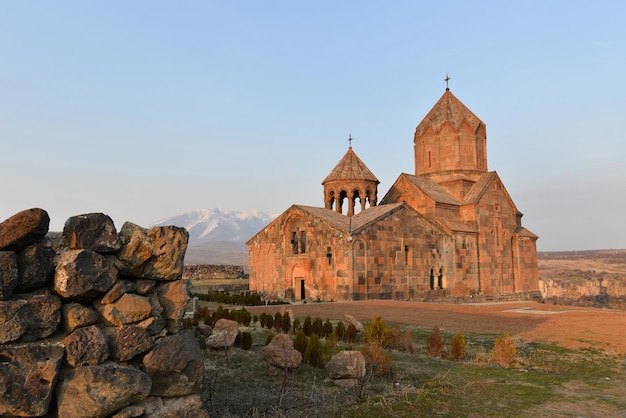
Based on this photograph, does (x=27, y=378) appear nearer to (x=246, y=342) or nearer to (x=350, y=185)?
(x=246, y=342)

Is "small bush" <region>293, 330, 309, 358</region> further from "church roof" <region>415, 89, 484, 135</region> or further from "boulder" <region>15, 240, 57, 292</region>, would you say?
"church roof" <region>415, 89, 484, 135</region>

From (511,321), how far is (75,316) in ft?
48.9

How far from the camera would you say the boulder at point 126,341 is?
14.3ft

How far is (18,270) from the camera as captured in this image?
407 cm

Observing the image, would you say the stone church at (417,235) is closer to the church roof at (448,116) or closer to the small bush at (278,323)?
the church roof at (448,116)

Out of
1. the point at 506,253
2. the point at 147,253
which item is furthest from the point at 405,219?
the point at 147,253

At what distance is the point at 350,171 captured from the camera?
33625 mm

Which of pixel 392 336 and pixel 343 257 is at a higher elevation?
pixel 343 257

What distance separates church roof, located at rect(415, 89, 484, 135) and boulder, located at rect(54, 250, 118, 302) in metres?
32.1

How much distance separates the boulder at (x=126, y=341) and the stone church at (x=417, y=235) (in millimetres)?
20796

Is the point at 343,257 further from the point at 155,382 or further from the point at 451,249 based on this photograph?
the point at 155,382

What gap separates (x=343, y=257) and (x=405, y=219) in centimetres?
489

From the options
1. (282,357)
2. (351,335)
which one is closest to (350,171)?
(351,335)

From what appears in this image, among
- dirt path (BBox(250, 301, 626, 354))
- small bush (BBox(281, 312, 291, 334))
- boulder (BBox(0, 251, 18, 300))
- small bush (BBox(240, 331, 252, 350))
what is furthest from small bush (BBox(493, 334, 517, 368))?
A: boulder (BBox(0, 251, 18, 300))
